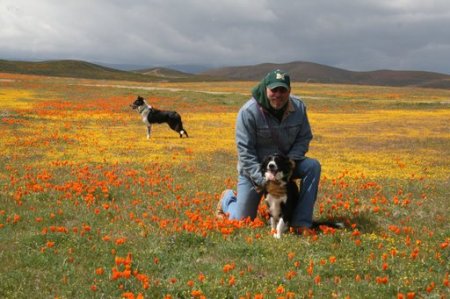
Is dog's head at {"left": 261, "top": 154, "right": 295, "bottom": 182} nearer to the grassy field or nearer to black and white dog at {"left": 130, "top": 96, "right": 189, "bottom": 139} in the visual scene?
the grassy field

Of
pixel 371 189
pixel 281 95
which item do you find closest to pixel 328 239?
pixel 281 95

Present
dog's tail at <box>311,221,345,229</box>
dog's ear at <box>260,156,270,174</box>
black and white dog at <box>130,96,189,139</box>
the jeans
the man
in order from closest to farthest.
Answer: dog's ear at <box>260,156,270,174</box> → the man → the jeans → dog's tail at <box>311,221,345,229</box> → black and white dog at <box>130,96,189,139</box>

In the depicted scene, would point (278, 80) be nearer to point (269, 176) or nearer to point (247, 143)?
point (247, 143)

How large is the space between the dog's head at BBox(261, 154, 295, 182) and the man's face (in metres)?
0.87

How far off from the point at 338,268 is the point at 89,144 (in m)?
16.4

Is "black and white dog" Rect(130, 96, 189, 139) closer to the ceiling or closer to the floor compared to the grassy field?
closer to the ceiling

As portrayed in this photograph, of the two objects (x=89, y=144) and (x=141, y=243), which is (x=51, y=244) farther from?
(x=89, y=144)

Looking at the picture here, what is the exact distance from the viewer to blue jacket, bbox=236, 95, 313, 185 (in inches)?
335

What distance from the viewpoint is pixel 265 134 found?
8.63 metres

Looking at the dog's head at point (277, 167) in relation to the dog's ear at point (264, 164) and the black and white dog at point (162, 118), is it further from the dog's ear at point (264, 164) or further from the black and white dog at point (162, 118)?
the black and white dog at point (162, 118)

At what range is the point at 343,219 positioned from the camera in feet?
30.9

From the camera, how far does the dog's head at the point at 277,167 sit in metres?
7.80

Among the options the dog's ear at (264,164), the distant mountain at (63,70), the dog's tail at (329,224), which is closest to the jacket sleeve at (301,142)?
the dog's ear at (264,164)

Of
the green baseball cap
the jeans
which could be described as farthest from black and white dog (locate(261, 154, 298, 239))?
the green baseball cap
